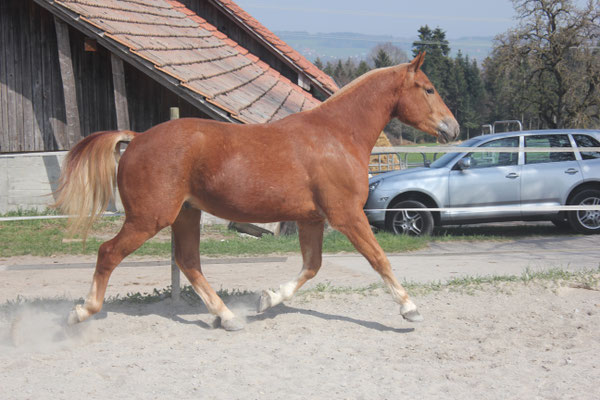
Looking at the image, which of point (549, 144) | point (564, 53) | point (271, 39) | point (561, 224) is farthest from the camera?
point (564, 53)

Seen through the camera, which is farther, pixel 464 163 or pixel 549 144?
pixel 549 144

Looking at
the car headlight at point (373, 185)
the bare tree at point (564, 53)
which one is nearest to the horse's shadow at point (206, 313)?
the car headlight at point (373, 185)

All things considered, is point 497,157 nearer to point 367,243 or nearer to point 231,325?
point 367,243

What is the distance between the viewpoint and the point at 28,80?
1142cm

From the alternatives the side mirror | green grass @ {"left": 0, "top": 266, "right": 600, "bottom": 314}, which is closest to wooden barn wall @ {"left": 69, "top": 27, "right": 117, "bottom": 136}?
the side mirror

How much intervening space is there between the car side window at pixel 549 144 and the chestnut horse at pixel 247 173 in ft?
19.4

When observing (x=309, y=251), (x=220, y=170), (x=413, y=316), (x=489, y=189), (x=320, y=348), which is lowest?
(x=320, y=348)

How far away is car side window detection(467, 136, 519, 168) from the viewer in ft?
33.3

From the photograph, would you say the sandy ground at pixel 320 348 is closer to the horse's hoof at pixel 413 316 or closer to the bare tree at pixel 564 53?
the horse's hoof at pixel 413 316

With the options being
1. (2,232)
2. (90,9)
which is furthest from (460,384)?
(90,9)

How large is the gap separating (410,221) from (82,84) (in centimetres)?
634

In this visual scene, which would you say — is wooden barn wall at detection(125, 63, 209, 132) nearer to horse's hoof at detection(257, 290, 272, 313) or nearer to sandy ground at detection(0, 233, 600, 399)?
sandy ground at detection(0, 233, 600, 399)

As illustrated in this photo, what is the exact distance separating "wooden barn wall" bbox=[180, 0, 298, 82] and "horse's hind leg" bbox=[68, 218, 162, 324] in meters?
13.0

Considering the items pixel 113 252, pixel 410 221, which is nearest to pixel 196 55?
pixel 410 221
